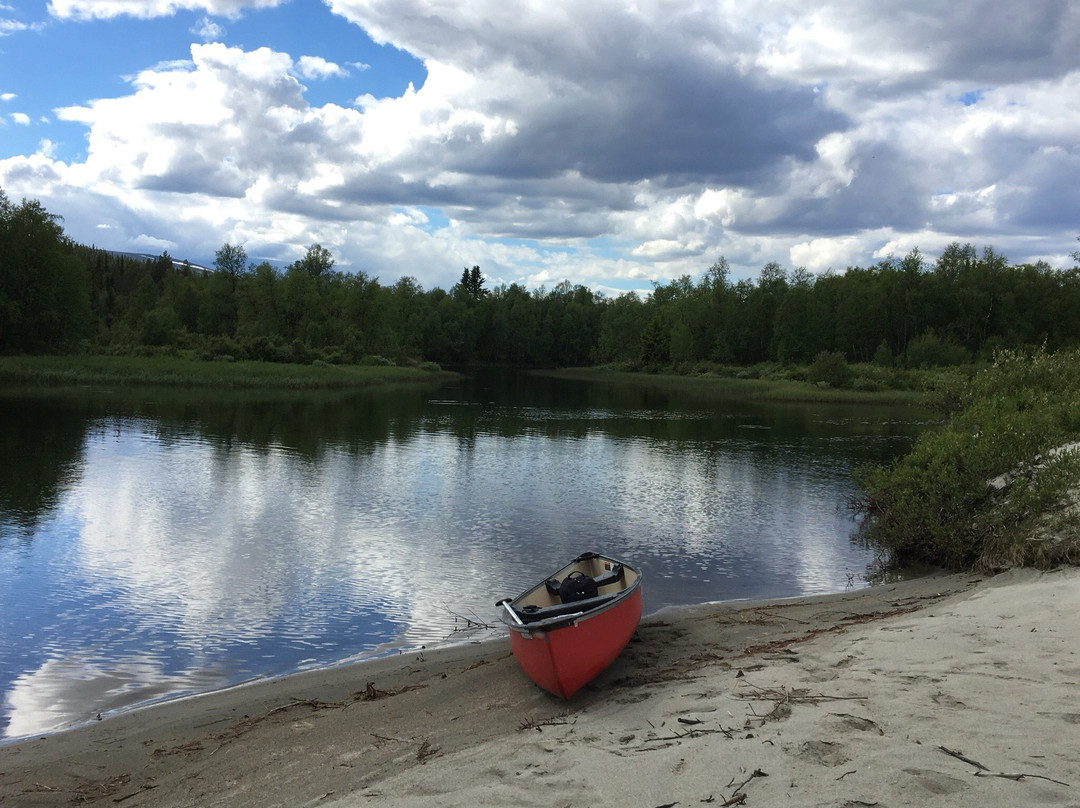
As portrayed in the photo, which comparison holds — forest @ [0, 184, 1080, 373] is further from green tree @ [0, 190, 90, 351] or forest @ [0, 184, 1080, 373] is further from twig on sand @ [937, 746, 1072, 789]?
twig on sand @ [937, 746, 1072, 789]

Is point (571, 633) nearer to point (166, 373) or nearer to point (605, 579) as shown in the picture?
point (605, 579)

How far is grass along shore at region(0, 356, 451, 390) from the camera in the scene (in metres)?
61.7

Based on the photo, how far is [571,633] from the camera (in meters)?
9.27

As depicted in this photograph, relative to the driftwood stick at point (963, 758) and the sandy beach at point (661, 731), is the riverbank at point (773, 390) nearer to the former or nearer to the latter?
the sandy beach at point (661, 731)

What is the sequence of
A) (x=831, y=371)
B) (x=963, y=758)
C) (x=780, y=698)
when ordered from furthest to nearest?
(x=831, y=371)
(x=780, y=698)
(x=963, y=758)

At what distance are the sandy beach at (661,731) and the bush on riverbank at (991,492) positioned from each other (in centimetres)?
248

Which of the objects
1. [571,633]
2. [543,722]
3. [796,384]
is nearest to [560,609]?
[571,633]

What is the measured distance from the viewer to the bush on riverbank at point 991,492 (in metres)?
14.6

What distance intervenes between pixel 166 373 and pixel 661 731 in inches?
2685

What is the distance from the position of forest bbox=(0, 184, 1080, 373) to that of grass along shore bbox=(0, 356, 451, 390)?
14.1 ft

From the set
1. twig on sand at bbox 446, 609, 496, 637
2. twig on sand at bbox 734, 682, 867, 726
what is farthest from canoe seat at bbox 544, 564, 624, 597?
twig on sand at bbox 734, 682, 867, 726

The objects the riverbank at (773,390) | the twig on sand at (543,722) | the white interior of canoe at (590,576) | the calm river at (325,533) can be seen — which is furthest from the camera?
the riverbank at (773,390)

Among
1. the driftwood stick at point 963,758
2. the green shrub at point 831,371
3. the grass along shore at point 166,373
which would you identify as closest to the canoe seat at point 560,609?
the driftwood stick at point 963,758

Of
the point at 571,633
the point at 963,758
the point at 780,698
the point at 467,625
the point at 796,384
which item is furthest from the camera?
the point at 796,384
